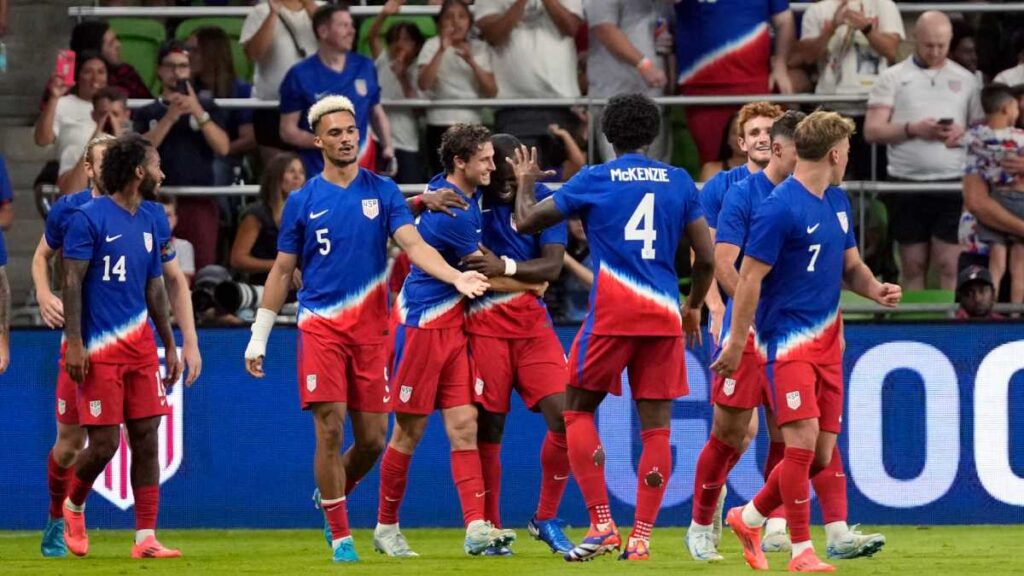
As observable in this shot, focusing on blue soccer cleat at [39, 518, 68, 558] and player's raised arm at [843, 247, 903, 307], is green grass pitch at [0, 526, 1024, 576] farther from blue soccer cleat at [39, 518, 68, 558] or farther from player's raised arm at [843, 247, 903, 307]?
player's raised arm at [843, 247, 903, 307]

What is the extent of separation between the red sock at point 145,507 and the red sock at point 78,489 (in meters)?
0.35

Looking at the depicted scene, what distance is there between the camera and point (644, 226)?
34.2ft

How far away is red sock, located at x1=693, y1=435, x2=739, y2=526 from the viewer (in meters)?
10.8

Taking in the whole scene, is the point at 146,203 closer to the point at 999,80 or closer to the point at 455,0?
the point at 455,0

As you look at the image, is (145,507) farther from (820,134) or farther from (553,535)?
(820,134)

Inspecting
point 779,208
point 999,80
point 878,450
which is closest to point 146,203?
point 779,208

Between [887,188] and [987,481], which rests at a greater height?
[887,188]

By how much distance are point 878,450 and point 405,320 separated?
155 inches

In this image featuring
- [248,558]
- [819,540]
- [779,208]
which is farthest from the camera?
[819,540]

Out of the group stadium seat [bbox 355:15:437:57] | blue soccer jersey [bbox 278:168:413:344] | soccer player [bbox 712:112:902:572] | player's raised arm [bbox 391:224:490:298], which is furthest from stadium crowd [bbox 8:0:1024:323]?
soccer player [bbox 712:112:902:572]

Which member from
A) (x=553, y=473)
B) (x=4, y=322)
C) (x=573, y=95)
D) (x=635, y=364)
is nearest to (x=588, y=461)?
(x=635, y=364)

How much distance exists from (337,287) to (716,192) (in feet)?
7.33

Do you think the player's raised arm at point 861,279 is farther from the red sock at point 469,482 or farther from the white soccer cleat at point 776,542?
the red sock at point 469,482

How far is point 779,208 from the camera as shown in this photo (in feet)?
32.0
